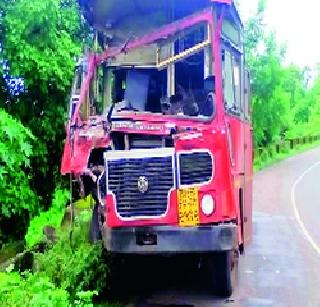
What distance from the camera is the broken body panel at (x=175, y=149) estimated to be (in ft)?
22.7

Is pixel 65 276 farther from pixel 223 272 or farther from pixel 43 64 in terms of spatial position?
pixel 43 64

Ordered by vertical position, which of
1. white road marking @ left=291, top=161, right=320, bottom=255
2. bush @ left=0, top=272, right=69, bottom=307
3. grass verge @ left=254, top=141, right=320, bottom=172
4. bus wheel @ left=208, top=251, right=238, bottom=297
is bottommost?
white road marking @ left=291, top=161, right=320, bottom=255

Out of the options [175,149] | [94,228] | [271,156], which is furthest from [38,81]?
[271,156]

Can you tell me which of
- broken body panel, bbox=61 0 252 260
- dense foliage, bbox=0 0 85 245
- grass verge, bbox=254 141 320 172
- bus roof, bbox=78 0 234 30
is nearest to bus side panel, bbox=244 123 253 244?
broken body panel, bbox=61 0 252 260

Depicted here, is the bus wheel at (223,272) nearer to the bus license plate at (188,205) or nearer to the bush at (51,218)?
the bus license plate at (188,205)

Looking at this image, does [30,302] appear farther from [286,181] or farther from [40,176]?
[286,181]

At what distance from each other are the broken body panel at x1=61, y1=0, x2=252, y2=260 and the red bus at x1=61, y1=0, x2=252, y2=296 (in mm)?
11

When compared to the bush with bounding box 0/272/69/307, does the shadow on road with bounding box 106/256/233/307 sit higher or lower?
lower

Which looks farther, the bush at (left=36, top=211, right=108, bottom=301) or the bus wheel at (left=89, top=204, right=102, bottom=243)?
the bus wheel at (left=89, top=204, right=102, bottom=243)

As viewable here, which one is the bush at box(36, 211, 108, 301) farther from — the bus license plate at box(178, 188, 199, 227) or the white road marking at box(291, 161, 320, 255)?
the white road marking at box(291, 161, 320, 255)

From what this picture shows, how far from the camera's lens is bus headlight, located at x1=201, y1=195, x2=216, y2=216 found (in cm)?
689

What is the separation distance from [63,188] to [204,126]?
31.9 feet

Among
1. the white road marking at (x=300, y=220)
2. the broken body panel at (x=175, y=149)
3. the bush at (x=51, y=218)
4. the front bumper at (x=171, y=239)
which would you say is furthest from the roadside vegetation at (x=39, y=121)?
the white road marking at (x=300, y=220)

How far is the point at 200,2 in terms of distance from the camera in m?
7.44
